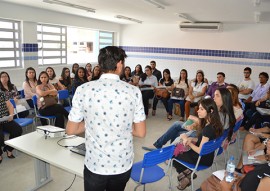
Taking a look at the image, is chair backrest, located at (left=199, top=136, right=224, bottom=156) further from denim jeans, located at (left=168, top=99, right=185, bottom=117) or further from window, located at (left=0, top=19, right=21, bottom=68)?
window, located at (left=0, top=19, right=21, bottom=68)

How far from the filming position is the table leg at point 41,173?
285cm

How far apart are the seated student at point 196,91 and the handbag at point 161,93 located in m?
0.62

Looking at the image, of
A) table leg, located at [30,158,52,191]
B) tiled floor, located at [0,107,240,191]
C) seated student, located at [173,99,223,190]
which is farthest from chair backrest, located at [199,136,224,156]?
table leg, located at [30,158,52,191]

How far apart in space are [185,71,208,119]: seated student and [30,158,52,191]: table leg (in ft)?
12.2

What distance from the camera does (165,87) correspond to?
6375mm

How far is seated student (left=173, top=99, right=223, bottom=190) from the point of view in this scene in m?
2.61

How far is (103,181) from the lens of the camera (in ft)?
5.07

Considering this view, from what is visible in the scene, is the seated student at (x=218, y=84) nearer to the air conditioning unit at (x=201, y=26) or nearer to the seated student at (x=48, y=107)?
the air conditioning unit at (x=201, y=26)

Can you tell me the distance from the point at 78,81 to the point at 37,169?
2887 millimetres

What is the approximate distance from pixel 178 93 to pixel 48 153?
14.0 ft

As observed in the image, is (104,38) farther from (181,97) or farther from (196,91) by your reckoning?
(196,91)

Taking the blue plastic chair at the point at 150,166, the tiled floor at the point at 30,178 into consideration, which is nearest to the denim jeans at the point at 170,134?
the tiled floor at the point at 30,178

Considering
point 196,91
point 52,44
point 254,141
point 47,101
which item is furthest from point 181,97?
point 52,44

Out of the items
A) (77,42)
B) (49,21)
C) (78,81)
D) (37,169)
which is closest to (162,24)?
(77,42)
